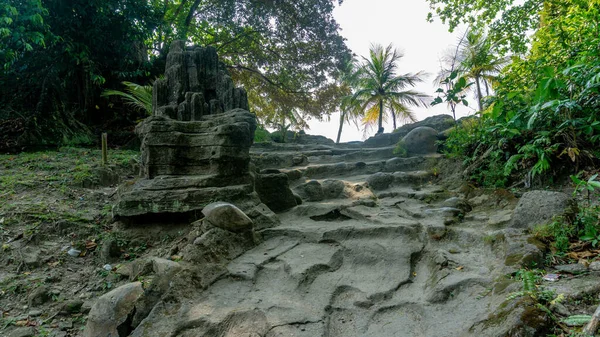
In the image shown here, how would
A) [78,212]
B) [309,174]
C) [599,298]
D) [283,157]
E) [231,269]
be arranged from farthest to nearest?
[283,157] < [309,174] < [78,212] < [231,269] < [599,298]

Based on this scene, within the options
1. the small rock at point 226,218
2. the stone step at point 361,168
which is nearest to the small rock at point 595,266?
the small rock at point 226,218

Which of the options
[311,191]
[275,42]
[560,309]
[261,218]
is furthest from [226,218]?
[275,42]

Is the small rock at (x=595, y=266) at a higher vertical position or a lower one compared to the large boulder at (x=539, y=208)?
lower

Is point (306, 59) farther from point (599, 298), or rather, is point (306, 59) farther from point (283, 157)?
point (599, 298)

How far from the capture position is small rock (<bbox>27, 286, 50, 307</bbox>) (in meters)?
2.62

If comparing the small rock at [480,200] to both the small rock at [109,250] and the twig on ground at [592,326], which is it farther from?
the small rock at [109,250]

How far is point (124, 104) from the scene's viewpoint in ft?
30.9

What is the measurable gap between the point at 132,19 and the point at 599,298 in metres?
9.28

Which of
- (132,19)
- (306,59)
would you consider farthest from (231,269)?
(306,59)

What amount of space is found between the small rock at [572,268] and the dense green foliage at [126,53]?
712 centimetres

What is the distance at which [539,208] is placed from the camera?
8.93 feet

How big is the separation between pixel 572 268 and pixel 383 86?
57.3 feet

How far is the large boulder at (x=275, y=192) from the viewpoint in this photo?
4.42m

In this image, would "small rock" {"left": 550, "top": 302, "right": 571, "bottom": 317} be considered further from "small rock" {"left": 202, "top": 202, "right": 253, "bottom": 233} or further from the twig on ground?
"small rock" {"left": 202, "top": 202, "right": 253, "bottom": 233}
